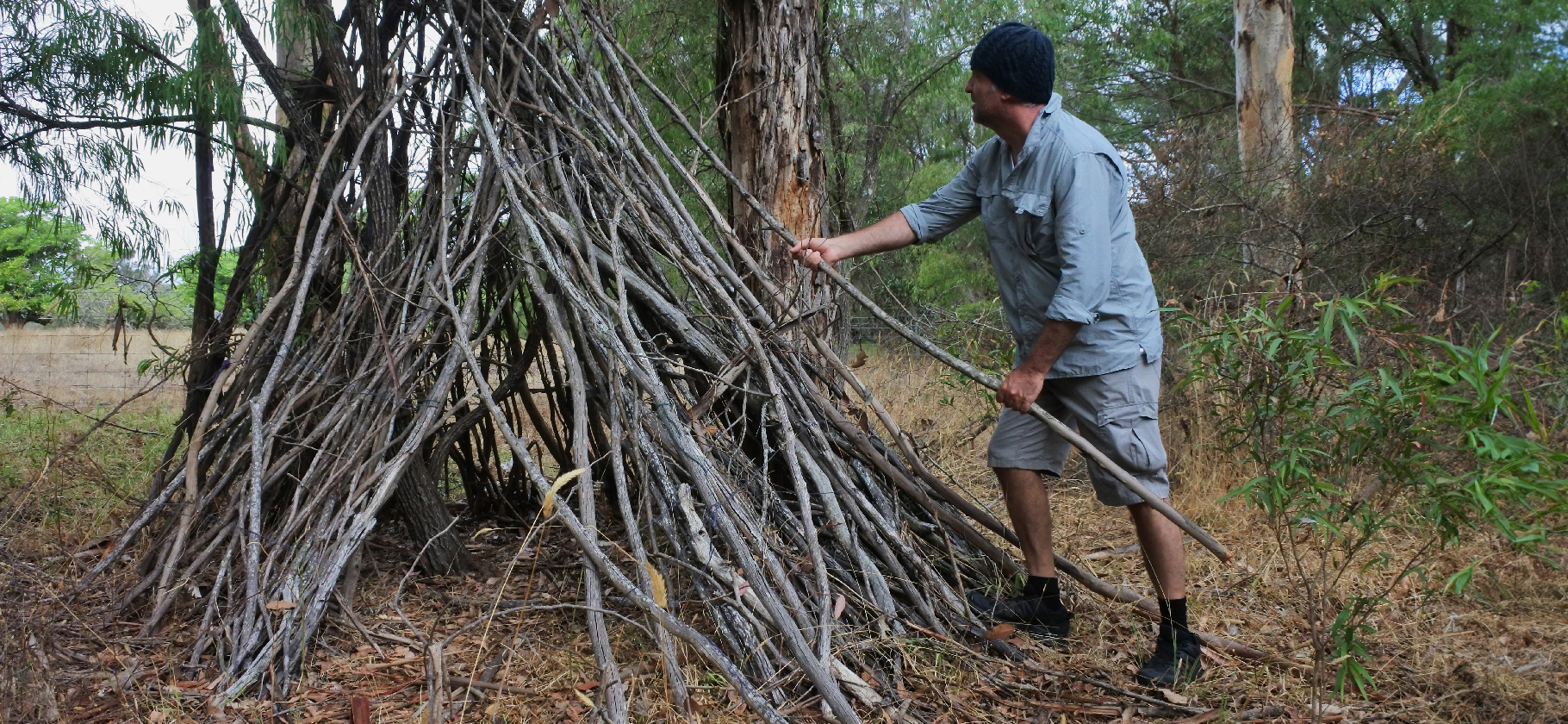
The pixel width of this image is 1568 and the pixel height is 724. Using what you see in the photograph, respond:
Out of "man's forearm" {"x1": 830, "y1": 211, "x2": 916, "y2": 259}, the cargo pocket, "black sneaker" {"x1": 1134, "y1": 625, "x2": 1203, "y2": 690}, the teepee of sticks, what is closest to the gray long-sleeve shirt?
the cargo pocket

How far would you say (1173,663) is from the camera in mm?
2461

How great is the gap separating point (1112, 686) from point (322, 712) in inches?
71.2

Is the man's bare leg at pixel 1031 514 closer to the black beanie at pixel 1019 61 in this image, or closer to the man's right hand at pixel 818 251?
the man's right hand at pixel 818 251

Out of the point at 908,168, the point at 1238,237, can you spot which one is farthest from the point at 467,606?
the point at 908,168

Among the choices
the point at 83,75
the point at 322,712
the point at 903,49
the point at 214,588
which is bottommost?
the point at 322,712

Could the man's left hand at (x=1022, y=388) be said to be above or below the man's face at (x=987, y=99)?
below

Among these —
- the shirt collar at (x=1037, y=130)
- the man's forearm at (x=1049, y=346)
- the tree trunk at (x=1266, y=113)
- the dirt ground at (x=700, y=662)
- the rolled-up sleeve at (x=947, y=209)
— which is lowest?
the dirt ground at (x=700, y=662)

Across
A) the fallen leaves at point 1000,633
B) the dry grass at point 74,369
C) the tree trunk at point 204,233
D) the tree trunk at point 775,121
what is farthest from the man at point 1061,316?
the dry grass at point 74,369

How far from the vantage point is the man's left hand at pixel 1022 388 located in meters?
2.39

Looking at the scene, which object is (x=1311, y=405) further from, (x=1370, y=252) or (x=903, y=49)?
(x=903, y=49)

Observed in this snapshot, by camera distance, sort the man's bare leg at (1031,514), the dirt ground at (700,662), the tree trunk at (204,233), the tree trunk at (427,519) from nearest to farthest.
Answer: the dirt ground at (700,662), the man's bare leg at (1031,514), the tree trunk at (427,519), the tree trunk at (204,233)

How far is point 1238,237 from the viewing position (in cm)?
611

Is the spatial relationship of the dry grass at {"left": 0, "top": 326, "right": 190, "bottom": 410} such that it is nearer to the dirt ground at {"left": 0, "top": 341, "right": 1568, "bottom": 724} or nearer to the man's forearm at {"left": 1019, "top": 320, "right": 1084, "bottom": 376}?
the dirt ground at {"left": 0, "top": 341, "right": 1568, "bottom": 724}

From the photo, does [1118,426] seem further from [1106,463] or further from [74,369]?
[74,369]
